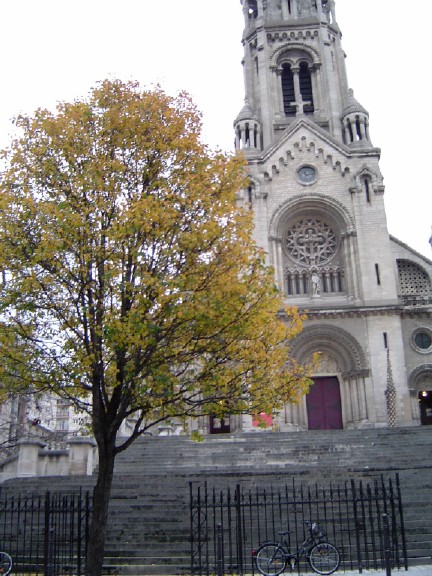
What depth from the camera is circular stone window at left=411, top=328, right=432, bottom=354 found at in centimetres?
3291

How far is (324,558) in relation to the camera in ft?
43.6

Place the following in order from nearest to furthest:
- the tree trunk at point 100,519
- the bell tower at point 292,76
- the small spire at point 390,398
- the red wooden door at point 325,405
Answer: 1. the tree trunk at point 100,519
2. the small spire at point 390,398
3. the red wooden door at point 325,405
4. the bell tower at point 292,76

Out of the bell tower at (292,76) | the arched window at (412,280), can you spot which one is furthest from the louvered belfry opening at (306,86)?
the arched window at (412,280)

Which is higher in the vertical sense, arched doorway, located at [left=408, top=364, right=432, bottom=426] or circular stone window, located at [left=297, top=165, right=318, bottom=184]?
circular stone window, located at [left=297, top=165, right=318, bottom=184]

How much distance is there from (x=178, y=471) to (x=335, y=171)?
67.7 ft

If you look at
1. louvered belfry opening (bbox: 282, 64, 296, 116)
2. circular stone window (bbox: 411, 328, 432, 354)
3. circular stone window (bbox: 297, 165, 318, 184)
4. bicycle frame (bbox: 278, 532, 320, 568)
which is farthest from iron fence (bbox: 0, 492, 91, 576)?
louvered belfry opening (bbox: 282, 64, 296, 116)

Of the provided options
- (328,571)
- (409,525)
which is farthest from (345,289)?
(328,571)

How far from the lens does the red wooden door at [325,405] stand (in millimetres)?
32906

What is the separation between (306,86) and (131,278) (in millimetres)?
31774

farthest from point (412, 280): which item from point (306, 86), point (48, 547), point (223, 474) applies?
point (48, 547)

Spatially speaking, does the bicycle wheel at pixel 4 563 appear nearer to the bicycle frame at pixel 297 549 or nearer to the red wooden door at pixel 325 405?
the bicycle frame at pixel 297 549

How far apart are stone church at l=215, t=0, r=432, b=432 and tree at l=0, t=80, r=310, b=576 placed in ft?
59.8

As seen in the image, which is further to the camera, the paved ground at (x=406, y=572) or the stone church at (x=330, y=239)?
the stone church at (x=330, y=239)

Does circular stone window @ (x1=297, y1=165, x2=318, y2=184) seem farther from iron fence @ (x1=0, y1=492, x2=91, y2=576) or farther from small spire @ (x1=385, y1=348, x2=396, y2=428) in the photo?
iron fence @ (x1=0, y1=492, x2=91, y2=576)
